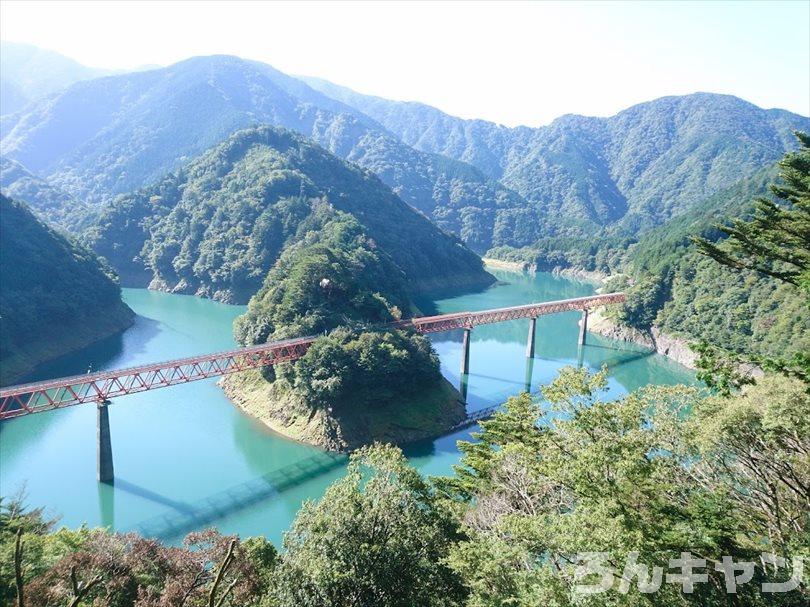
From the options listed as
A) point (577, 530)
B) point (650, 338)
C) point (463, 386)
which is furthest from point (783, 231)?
point (650, 338)

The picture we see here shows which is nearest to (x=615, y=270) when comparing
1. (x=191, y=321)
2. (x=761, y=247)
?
(x=191, y=321)

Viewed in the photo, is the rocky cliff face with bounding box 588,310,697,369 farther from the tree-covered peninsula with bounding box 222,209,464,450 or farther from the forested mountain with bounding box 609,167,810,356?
the tree-covered peninsula with bounding box 222,209,464,450

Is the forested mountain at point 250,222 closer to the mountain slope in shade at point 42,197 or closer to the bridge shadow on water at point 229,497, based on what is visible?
the mountain slope in shade at point 42,197

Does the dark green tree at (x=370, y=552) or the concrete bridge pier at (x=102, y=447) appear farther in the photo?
the concrete bridge pier at (x=102, y=447)

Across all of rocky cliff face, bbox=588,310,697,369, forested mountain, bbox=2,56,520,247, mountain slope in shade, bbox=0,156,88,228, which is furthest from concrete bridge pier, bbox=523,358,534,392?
forested mountain, bbox=2,56,520,247

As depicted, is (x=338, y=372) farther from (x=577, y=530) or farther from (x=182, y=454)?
(x=577, y=530)

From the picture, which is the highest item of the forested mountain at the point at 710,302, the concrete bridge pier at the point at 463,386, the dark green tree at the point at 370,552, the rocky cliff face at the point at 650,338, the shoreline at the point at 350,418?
the dark green tree at the point at 370,552

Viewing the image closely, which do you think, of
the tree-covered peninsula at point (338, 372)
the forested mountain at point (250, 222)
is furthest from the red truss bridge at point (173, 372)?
the forested mountain at point (250, 222)
